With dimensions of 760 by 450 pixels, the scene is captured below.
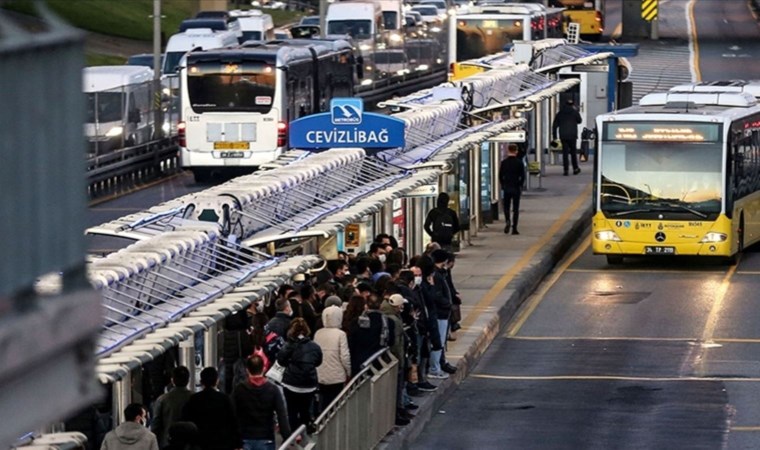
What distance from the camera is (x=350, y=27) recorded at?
6944 centimetres

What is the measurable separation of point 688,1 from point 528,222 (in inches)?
3138

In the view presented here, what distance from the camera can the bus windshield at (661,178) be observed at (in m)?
31.8

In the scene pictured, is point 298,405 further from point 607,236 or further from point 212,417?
point 607,236

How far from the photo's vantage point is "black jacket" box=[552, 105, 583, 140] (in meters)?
42.8

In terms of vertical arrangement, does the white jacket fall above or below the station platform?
above

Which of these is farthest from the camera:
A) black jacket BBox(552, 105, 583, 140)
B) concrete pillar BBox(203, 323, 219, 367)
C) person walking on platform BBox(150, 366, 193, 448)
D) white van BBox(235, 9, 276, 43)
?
white van BBox(235, 9, 276, 43)

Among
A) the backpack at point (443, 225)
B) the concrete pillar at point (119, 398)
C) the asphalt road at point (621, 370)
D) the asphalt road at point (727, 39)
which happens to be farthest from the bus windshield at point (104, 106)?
the asphalt road at point (727, 39)

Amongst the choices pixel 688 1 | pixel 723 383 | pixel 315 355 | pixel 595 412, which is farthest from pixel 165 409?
pixel 688 1

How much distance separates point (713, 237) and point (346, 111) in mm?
7812

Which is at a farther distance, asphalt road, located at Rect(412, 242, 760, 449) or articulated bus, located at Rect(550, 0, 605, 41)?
articulated bus, located at Rect(550, 0, 605, 41)

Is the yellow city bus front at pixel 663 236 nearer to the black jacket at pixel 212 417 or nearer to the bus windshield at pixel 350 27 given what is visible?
the black jacket at pixel 212 417

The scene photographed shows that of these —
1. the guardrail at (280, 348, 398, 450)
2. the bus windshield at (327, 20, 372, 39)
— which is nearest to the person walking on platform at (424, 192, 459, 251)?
the guardrail at (280, 348, 398, 450)

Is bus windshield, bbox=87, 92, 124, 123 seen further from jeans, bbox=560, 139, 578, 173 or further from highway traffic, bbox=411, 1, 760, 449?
highway traffic, bbox=411, 1, 760, 449

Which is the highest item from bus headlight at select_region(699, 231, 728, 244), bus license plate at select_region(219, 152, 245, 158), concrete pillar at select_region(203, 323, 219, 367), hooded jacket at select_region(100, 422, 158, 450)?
hooded jacket at select_region(100, 422, 158, 450)
